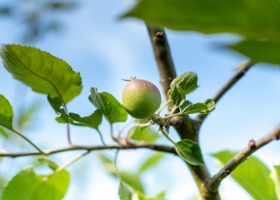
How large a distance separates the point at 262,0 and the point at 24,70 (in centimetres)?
56

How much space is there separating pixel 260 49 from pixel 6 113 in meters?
0.72

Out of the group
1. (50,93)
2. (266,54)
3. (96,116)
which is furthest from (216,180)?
(266,54)

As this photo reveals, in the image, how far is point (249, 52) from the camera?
0.28 m

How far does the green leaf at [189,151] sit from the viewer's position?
75 centimetres

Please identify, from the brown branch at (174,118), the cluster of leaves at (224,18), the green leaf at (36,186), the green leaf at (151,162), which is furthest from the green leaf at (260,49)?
the green leaf at (151,162)

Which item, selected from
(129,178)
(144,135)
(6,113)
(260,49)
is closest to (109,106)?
(6,113)

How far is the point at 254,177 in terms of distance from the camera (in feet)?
3.31

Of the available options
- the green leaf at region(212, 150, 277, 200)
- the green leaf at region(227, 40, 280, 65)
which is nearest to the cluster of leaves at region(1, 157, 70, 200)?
the green leaf at region(212, 150, 277, 200)

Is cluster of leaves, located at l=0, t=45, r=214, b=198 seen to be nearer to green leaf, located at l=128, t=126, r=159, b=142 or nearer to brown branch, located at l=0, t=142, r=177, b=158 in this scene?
brown branch, located at l=0, t=142, r=177, b=158

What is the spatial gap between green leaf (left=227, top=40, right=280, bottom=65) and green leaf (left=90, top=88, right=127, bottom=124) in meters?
0.49

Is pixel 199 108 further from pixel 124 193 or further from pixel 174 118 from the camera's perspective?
pixel 124 193

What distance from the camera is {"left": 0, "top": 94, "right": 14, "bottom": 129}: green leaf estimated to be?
0.89 metres

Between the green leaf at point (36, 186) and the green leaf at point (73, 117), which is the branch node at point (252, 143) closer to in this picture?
the green leaf at point (73, 117)

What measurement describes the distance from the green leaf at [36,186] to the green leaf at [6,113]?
118 mm
